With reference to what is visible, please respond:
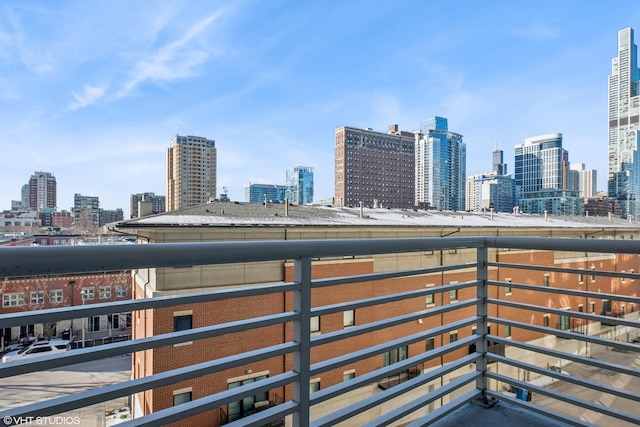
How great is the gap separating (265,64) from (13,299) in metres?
23.1

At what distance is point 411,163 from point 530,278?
73.4m

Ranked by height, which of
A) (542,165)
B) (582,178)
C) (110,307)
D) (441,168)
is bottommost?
(110,307)

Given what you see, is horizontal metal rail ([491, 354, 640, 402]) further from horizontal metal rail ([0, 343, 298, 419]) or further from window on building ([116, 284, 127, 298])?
window on building ([116, 284, 127, 298])

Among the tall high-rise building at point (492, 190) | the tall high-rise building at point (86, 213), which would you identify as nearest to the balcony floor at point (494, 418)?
the tall high-rise building at point (86, 213)

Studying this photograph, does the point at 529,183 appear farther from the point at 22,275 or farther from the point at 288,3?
the point at 22,275

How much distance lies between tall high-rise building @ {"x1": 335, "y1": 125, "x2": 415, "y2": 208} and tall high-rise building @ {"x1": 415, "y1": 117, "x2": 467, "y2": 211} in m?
20.4

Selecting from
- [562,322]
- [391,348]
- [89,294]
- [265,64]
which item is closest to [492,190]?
[265,64]

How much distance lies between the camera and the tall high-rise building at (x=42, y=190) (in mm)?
57344

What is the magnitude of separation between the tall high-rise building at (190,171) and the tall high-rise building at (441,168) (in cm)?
7091

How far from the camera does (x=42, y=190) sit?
192ft

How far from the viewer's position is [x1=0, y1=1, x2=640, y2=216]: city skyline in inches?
432

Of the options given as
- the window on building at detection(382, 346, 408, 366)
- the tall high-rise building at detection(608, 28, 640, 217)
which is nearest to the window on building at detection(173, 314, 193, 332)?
the window on building at detection(382, 346, 408, 366)

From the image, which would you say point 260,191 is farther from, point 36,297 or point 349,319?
point 349,319

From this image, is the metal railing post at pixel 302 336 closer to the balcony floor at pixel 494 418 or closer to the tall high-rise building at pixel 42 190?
the balcony floor at pixel 494 418
